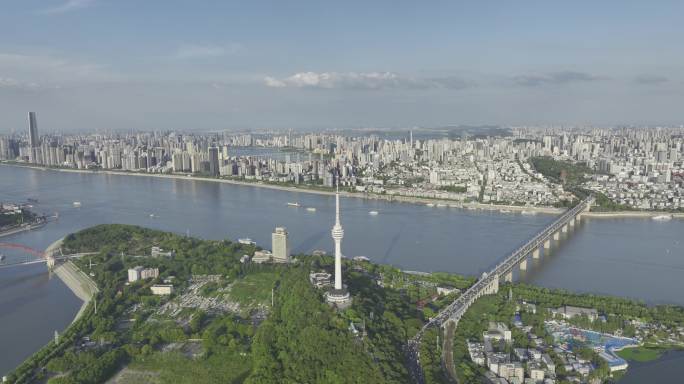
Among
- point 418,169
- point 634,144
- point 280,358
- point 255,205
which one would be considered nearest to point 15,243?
point 255,205

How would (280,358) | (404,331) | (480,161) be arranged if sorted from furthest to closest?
→ (480,161) → (404,331) → (280,358)

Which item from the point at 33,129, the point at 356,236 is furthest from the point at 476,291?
the point at 33,129

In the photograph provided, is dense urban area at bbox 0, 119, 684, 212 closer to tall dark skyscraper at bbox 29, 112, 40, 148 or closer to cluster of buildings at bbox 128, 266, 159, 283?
tall dark skyscraper at bbox 29, 112, 40, 148

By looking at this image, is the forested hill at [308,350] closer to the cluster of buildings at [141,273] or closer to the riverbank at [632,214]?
the cluster of buildings at [141,273]

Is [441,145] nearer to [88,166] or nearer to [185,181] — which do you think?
[185,181]

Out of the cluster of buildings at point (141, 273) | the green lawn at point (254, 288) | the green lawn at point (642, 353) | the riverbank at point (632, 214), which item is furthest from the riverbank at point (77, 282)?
the riverbank at point (632, 214)

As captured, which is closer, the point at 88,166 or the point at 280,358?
the point at 280,358

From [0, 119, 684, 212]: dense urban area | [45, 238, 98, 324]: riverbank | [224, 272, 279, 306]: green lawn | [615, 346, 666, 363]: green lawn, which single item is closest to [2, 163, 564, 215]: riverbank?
[0, 119, 684, 212]: dense urban area

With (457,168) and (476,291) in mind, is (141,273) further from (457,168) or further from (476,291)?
(457,168)
